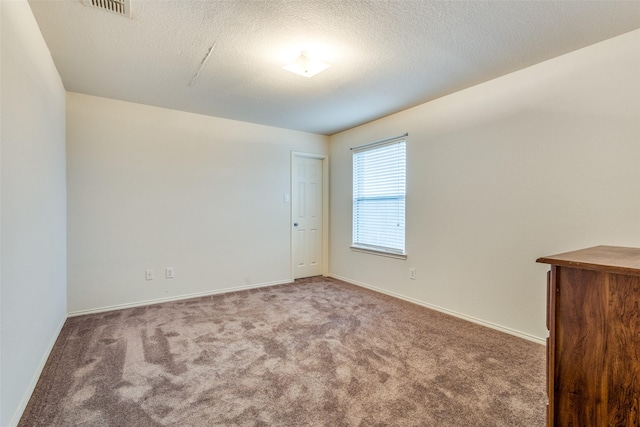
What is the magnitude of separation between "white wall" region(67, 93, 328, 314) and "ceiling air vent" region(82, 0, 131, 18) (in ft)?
6.05

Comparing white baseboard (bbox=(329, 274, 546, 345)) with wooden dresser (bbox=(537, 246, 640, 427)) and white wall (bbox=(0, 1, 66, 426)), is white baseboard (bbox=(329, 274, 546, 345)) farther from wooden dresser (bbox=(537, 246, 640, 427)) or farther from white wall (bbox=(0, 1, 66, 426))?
white wall (bbox=(0, 1, 66, 426))

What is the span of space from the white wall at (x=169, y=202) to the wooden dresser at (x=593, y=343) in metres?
3.66

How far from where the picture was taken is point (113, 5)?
1824mm

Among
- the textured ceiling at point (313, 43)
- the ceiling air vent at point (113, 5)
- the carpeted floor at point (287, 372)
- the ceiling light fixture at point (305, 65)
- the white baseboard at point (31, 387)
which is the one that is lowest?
the carpeted floor at point (287, 372)

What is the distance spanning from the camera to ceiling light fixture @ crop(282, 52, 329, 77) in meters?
2.36

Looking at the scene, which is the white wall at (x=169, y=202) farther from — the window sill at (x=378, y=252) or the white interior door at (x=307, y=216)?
the window sill at (x=378, y=252)

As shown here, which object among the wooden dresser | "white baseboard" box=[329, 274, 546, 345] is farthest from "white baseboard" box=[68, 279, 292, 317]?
the wooden dresser

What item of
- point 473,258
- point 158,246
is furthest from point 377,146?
point 158,246

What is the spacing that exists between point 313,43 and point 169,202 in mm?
2623

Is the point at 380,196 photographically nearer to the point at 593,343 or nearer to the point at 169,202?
the point at 169,202

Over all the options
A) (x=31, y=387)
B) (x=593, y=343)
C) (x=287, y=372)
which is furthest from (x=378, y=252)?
(x=31, y=387)

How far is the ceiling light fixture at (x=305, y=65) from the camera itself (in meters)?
2.36

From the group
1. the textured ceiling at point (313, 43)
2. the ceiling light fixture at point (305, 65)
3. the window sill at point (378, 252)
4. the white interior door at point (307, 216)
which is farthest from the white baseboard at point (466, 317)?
the ceiling light fixture at point (305, 65)

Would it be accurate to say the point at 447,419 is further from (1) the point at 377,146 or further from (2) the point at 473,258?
(1) the point at 377,146
